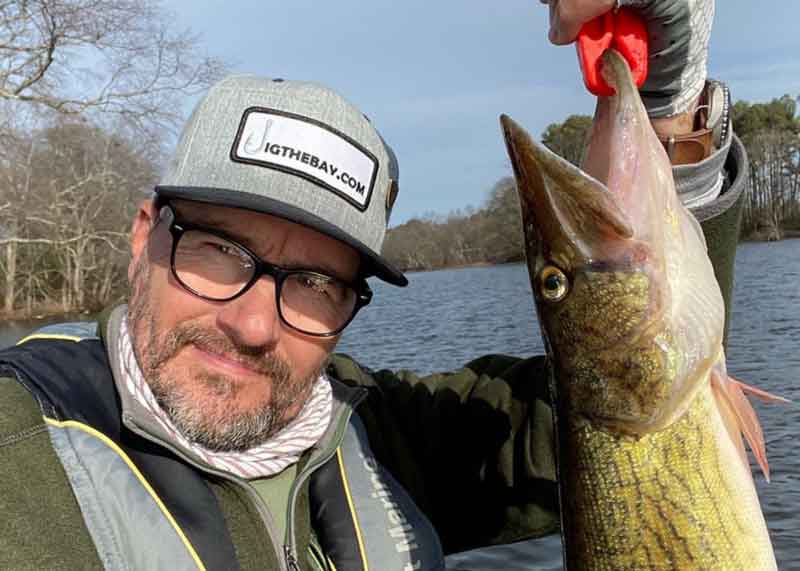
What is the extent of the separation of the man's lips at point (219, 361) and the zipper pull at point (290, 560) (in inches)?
20.4

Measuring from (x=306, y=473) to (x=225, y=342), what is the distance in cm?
48

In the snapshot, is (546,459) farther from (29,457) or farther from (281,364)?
(29,457)

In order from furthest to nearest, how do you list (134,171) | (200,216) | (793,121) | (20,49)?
(793,121) < (134,171) < (20,49) < (200,216)

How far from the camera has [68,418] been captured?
6.18ft

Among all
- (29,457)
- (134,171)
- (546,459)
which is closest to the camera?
(29,457)

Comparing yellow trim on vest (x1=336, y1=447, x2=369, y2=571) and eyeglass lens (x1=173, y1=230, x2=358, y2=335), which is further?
yellow trim on vest (x1=336, y1=447, x2=369, y2=571)

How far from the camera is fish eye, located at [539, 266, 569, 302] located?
80.0 inches

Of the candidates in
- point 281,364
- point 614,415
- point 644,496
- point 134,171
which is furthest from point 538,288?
point 134,171

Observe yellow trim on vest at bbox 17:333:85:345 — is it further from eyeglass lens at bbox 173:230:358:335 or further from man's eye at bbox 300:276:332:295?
man's eye at bbox 300:276:332:295

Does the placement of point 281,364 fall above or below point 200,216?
below

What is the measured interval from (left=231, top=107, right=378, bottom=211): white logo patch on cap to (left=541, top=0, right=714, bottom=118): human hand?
0.71m

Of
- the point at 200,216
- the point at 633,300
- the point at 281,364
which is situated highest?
the point at 200,216

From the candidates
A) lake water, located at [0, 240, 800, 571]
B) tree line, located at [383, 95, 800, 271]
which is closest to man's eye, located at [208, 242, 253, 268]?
lake water, located at [0, 240, 800, 571]

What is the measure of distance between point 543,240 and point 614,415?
1.67 feet
